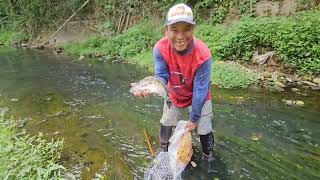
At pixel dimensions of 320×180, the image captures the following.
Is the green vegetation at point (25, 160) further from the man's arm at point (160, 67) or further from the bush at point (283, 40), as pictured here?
the bush at point (283, 40)

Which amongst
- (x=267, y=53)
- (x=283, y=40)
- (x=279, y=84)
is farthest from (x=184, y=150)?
(x=267, y=53)

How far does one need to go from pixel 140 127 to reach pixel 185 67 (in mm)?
2440

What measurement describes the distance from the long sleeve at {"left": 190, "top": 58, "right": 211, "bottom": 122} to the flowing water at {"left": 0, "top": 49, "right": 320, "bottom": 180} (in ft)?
3.12

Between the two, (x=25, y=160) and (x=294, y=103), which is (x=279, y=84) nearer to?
(x=294, y=103)

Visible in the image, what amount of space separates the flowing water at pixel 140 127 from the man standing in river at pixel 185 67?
0.83 metres

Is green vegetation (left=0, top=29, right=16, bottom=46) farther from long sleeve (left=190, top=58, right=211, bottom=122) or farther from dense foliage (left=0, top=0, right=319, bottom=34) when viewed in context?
long sleeve (left=190, top=58, right=211, bottom=122)

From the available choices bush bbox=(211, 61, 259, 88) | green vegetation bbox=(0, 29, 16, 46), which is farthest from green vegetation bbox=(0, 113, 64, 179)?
green vegetation bbox=(0, 29, 16, 46)

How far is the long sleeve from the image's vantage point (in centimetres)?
354

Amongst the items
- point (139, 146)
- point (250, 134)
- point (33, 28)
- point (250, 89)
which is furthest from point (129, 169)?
point (33, 28)

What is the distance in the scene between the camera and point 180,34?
334 centimetres

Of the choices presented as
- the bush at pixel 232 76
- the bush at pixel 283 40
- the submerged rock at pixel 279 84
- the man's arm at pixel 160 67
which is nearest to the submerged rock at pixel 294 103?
the submerged rock at pixel 279 84

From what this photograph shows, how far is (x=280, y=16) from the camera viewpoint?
9781 millimetres

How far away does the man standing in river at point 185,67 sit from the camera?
10.9 ft

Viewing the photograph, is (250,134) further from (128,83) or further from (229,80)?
(128,83)
